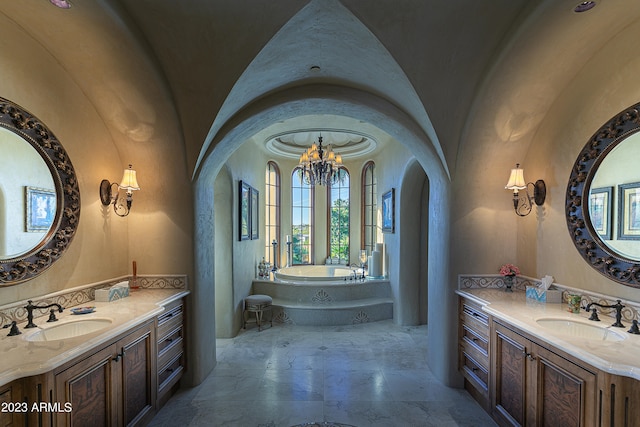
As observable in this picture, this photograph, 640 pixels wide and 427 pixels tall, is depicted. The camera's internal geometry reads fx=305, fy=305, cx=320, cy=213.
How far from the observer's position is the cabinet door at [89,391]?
1.64 metres

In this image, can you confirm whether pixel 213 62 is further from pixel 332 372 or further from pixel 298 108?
pixel 332 372

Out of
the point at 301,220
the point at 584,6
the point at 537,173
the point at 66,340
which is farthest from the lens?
the point at 301,220

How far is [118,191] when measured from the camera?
2.98m

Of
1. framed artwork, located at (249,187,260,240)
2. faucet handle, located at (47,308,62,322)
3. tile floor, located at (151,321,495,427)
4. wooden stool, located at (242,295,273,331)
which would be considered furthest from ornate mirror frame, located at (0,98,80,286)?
framed artwork, located at (249,187,260,240)

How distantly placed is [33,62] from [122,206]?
133 centimetres

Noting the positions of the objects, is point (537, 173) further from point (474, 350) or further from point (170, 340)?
point (170, 340)

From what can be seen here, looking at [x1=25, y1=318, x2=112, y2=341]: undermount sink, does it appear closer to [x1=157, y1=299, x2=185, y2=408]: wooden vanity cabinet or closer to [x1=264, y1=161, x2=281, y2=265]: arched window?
[x1=157, y1=299, x2=185, y2=408]: wooden vanity cabinet

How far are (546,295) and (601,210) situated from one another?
0.81m

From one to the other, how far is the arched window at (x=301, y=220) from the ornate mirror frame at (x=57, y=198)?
546 cm

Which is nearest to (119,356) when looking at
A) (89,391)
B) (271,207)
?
(89,391)

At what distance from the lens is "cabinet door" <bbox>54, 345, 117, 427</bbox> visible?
5.38ft

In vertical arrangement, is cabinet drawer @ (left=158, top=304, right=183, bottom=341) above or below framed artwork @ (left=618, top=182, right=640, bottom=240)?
below

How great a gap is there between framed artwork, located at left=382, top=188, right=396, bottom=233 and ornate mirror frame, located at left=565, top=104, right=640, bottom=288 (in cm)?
297

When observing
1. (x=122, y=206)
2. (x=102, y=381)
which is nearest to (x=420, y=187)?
(x=122, y=206)
